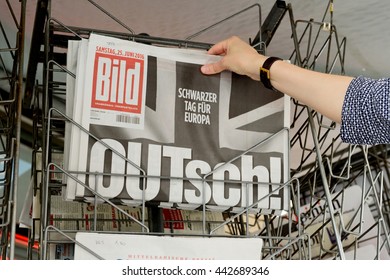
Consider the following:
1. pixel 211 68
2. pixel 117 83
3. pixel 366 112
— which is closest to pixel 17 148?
pixel 117 83

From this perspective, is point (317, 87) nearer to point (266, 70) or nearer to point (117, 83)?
point (266, 70)

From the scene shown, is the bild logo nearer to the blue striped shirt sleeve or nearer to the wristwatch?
the wristwatch

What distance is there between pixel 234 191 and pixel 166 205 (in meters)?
0.11

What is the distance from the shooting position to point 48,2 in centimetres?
93

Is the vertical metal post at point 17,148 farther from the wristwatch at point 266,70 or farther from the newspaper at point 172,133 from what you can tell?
the wristwatch at point 266,70

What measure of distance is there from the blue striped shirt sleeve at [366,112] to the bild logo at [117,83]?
309 millimetres

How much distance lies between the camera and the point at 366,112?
2.28ft

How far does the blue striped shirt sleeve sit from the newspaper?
0.59 ft

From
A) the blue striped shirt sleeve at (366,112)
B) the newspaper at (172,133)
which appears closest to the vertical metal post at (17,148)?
the newspaper at (172,133)

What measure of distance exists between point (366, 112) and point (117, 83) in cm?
36

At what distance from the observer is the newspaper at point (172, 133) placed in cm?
81
